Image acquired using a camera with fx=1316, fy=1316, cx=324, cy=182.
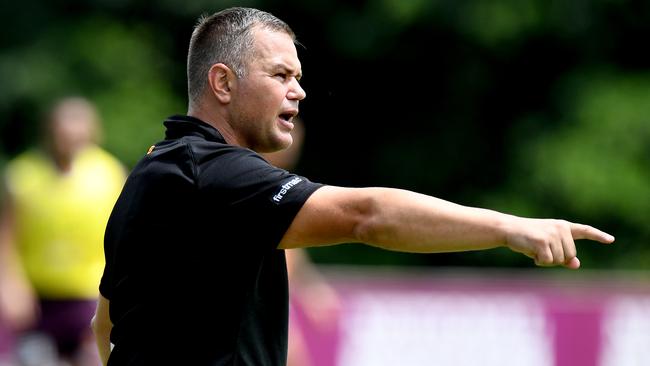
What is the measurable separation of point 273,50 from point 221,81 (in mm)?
189

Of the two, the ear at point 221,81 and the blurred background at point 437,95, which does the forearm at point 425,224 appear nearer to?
the ear at point 221,81

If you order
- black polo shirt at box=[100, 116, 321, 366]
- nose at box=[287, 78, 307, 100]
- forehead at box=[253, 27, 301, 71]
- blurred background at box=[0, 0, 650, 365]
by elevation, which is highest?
blurred background at box=[0, 0, 650, 365]

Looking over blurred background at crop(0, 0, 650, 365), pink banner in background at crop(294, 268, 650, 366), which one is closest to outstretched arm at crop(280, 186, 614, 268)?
pink banner in background at crop(294, 268, 650, 366)

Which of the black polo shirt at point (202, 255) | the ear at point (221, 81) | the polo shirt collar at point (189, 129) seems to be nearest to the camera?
the black polo shirt at point (202, 255)

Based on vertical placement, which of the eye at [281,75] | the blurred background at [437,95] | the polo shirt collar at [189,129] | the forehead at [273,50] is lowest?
the polo shirt collar at [189,129]

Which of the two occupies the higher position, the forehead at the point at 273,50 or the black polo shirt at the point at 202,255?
the forehead at the point at 273,50

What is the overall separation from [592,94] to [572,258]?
13.1m

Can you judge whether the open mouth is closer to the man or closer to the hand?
the man

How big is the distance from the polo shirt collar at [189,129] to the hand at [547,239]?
3.32 ft

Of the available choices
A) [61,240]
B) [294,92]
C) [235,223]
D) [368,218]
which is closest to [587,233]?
[368,218]

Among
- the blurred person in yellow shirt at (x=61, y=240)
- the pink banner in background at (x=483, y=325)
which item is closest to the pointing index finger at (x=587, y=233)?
the blurred person in yellow shirt at (x=61, y=240)

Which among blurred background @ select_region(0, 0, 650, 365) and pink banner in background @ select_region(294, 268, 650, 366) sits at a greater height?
blurred background @ select_region(0, 0, 650, 365)

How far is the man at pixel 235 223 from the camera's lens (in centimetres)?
Answer: 357

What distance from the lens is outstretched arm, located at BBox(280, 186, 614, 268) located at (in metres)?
3.44
